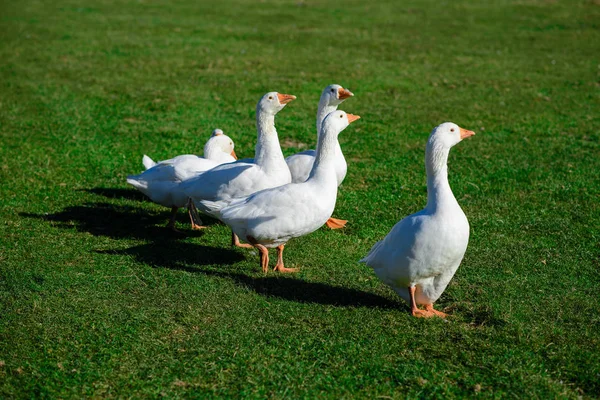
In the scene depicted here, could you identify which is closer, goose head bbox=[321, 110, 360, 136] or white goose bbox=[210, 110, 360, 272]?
white goose bbox=[210, 110, 360, 272]

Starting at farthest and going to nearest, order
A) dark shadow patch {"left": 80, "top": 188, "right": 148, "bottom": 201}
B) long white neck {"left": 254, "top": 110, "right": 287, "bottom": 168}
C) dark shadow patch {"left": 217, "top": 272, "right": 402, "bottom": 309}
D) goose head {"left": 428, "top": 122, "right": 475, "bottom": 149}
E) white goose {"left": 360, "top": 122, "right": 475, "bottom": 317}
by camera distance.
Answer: dark shadow patch {"left": 80, "top": 188, "right": 148, "bottom": 201}
long white neck {"left": 254, "top": 110, "right": 287, "bottom": 168}
dark shadow patch {"left": 217, "top": 272, "right": 402, "bottom": 309}
goose head {"left": 428, "top": 122, "right": 475, "bottom": 149}
white goose {"left": 360, "top": 122, "right": 475, "bottom": 317}

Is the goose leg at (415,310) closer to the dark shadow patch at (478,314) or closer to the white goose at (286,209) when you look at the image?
the dark shadow patch at (478,314)

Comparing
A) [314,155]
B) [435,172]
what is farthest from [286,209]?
[314,155]

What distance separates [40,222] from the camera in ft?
26.3

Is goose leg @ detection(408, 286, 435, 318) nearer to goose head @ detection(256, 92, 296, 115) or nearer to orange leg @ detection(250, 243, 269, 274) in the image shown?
orange leg @ detection(250, 243, 269, 274)

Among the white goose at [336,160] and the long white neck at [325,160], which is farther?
the white goose at [336,160]

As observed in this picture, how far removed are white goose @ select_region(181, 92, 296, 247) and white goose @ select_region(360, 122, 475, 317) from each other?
1988 mm

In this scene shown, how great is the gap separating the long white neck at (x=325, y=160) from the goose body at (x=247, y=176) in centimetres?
88

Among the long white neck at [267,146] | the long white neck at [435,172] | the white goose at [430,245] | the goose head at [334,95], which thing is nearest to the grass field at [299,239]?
the white goose at [430,245]

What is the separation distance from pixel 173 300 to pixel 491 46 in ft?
46.8

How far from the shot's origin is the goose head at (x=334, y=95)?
878cm

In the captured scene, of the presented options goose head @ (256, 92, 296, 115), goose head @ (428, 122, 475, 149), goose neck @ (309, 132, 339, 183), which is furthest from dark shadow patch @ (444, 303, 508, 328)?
goose head @ (256, 92, 296, 115)

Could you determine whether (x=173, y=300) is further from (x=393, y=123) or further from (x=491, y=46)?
(x=491, y=46)

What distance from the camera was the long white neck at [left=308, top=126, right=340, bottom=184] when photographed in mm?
6832
